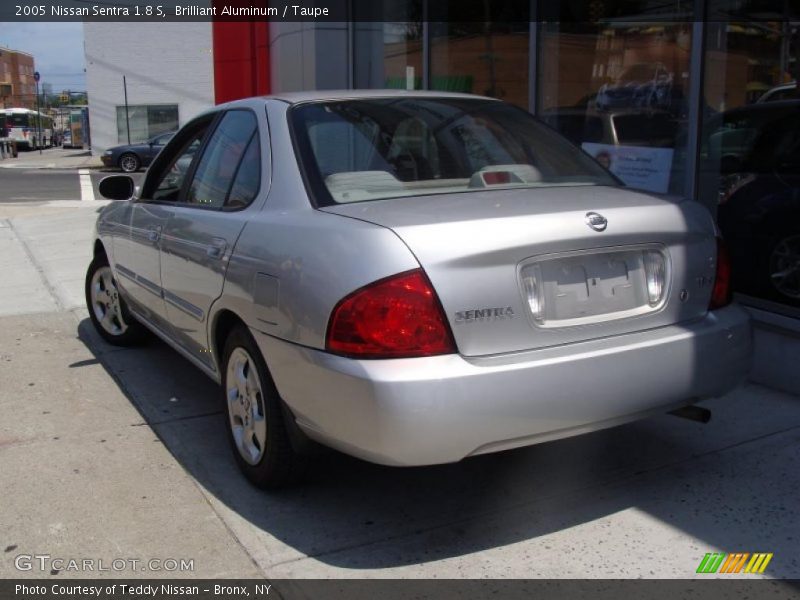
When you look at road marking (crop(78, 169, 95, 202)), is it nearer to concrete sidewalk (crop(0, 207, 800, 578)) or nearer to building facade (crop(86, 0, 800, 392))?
building facade (crop(86, 0, 800, 392))

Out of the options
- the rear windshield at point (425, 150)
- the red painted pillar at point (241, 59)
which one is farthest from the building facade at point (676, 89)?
the red painted pillar at point (241, 59)

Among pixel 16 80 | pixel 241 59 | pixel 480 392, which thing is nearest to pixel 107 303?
pixel 480 392

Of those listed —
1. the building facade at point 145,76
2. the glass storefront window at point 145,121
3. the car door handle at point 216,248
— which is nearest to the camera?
the car door handle at point 216,248

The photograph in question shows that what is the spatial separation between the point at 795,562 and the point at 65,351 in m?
4.73

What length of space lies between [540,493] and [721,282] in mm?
1137

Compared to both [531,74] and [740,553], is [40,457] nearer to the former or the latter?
[740,553]

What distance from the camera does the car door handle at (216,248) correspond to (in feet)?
12.0

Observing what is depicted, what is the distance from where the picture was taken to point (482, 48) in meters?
8.67

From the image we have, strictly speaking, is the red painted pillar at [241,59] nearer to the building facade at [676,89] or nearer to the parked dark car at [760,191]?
the building facade at [676,89]

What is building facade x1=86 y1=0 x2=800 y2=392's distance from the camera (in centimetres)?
520

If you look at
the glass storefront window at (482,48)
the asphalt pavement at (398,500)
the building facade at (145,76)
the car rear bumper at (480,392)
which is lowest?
the asphalt pavement at (398,500)

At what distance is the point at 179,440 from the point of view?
A: 429 centimetres

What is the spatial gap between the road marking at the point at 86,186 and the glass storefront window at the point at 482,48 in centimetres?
1125
